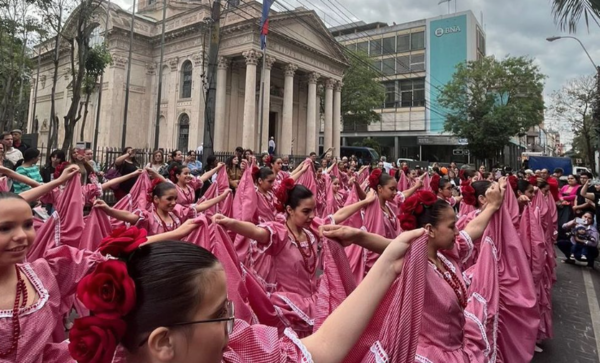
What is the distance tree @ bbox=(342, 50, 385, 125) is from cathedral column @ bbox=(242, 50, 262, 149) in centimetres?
1400

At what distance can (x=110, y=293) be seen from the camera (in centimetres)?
116

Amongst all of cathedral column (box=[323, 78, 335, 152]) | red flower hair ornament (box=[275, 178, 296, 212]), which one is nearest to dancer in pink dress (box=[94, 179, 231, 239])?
red flower hair ornament (box=[275, 178, 296, 212])

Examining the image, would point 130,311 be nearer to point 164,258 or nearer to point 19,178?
point 164,258

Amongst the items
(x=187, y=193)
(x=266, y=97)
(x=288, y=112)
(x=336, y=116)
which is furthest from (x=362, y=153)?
(x=187, y=193)

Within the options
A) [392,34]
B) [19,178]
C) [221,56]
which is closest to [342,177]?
[19,178]

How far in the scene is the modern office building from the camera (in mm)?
45219

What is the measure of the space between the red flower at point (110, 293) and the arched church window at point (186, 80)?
32.3m

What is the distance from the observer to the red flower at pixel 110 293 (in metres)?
1.15

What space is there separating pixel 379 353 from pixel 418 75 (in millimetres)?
50288

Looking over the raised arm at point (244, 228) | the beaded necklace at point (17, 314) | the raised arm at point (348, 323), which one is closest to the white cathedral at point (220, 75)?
the raised arm at point (244, 228)

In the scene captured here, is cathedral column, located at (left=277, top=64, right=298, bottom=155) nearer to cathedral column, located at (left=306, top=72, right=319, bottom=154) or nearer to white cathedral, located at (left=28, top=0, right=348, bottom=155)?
white cathedral, located at (left=28, top=0, right=348, bottom=155)

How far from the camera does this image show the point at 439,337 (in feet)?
7.59

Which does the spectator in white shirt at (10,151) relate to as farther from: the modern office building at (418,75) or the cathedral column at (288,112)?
the modern office building at (418,75)

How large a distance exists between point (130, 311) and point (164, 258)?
184 millimetres
